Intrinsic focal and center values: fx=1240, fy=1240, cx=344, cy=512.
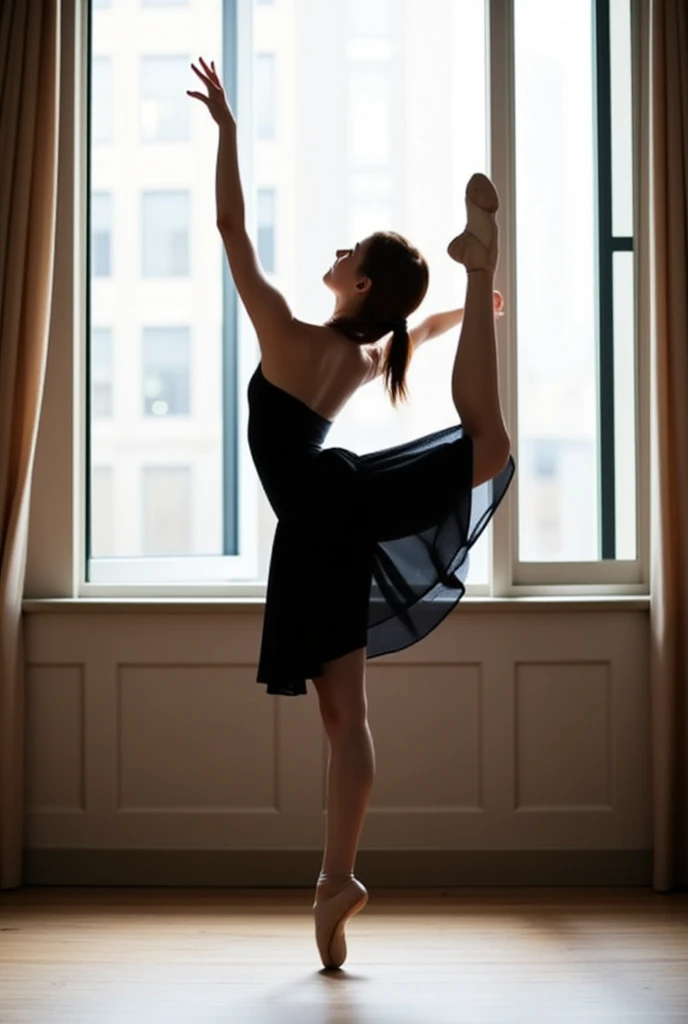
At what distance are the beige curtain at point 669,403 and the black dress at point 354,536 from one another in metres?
0.86

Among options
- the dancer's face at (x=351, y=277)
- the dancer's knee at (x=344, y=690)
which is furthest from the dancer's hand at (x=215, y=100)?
the dancer's knee at (x=344, y=690)

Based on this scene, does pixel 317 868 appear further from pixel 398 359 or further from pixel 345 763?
pixel 398 359

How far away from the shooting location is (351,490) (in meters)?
2.41

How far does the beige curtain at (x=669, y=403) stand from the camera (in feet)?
10.3

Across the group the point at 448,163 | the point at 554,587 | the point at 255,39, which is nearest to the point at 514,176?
the point at 448,163

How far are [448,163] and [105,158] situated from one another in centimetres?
96

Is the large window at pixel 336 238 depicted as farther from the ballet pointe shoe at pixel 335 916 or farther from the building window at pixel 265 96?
the ballet pointe shoe at pixel 335 916

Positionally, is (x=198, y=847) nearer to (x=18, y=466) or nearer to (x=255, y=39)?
(x=18, y=466)

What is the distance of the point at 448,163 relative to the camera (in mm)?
3469

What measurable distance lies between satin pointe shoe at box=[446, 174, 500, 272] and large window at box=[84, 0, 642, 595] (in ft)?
3.29

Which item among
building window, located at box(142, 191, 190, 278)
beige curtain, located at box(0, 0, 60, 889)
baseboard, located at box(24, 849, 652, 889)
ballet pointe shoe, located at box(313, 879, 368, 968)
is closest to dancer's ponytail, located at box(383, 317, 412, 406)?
ballet pointe shoe, located at box(313, 879, 368, 968)

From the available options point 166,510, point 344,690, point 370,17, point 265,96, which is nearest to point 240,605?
point 166,510

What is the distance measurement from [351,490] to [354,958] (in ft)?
3.22

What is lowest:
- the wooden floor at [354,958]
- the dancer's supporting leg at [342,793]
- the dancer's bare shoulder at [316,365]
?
the wooden floor at [354,958]
